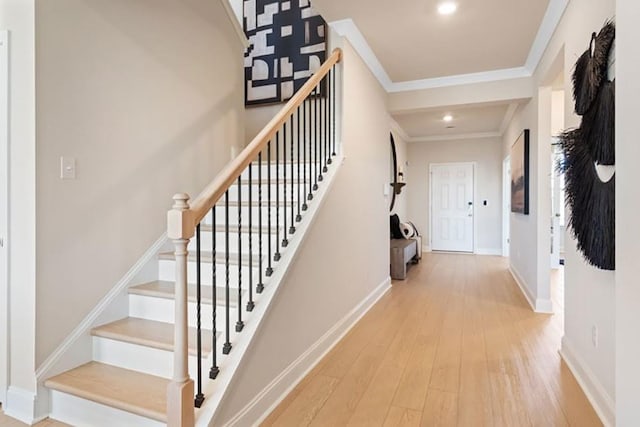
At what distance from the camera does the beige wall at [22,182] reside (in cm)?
180

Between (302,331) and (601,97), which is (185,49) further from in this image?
(601,97)

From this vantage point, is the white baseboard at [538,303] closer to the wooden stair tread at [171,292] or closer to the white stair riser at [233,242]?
the white stair riser at [233,242]

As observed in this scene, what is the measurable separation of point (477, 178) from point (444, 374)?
6.20 m

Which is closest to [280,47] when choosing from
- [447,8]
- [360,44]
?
[360,44]

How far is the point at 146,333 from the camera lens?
202 centimetres

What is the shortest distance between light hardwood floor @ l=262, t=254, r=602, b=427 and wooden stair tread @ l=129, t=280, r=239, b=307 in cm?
65

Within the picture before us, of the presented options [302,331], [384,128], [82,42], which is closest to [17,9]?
[82,42]

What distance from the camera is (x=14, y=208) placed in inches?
72.8

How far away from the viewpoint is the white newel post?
1.41m

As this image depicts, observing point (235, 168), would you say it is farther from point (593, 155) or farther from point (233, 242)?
point (593, 155)

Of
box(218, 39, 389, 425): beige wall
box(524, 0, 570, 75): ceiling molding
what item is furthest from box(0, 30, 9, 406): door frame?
box(524, 0, 570, 75): ceiling molding

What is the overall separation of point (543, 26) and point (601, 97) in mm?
1609

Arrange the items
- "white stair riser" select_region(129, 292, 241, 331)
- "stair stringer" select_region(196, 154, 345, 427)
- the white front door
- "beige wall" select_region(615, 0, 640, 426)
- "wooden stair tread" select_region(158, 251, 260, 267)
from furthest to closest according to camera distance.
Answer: the white front door < "wooden stair tread" select_region(158, 251, 260, 267) < "white stair riser" select_region(129, 292, 241, 331) < "stair stringer" select_region(196, 154, 345, 427) < "beige wall" select_region(615, 0, 640, 426)

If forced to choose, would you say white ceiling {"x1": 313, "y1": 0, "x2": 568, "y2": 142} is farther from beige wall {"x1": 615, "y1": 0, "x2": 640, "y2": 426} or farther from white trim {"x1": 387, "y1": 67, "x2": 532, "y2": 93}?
beige wall {"x1": 615, "y1": 0, "x2": 640, "y2": 426}
